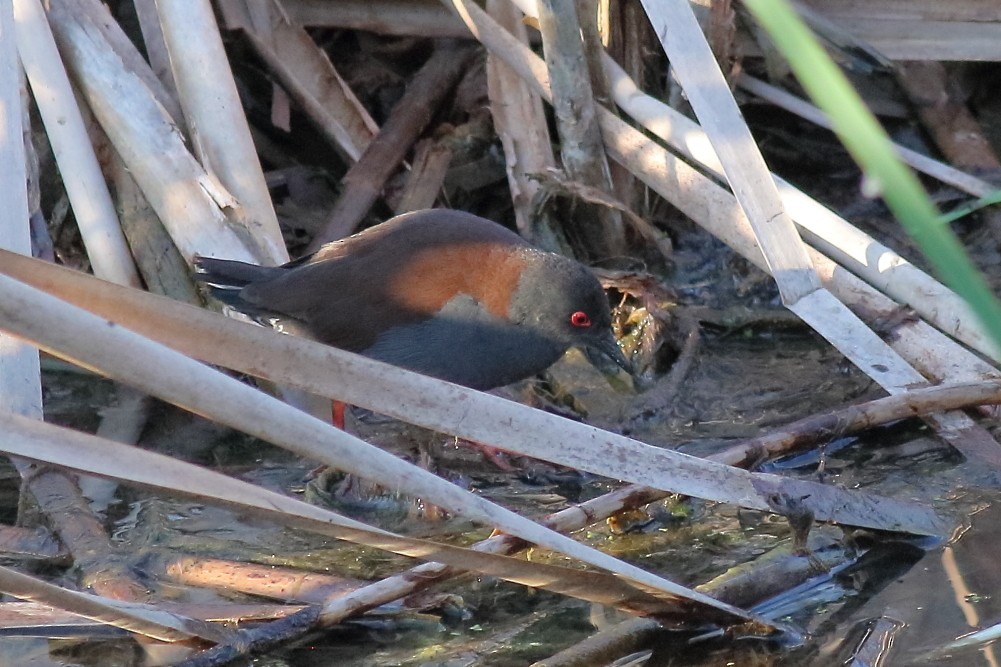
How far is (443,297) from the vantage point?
407cm

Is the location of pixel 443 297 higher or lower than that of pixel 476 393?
higher

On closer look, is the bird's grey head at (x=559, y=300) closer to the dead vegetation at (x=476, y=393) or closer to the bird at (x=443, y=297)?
the bird at (x=443, y=297)

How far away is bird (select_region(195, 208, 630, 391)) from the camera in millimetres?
4027

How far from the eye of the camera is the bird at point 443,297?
13.2ft

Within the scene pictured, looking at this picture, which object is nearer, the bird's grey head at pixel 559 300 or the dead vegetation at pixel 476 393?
the dead vegetation at pixel 476 393

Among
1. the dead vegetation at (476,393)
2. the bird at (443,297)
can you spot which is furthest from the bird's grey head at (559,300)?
the dead vegetation at (476,393)

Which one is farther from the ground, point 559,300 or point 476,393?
point 559,300

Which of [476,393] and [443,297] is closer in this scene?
[476,393]

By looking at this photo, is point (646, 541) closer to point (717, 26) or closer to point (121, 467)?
point (121, 467)

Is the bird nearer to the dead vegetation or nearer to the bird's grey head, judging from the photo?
the bird's grey head

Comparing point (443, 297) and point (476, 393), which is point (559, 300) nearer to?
point (443, 297)

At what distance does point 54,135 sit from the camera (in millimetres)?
4301

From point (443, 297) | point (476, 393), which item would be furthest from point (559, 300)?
point (476, 393)

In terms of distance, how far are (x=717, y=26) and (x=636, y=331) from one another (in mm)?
1326
